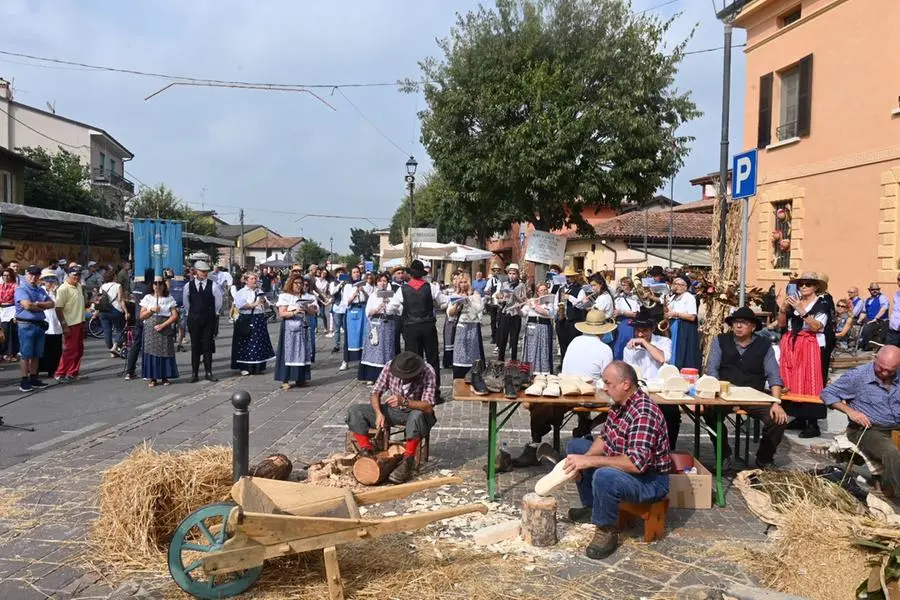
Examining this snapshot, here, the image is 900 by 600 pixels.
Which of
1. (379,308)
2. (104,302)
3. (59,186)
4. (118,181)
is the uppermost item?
(118,181)

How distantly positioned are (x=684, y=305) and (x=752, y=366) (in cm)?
315

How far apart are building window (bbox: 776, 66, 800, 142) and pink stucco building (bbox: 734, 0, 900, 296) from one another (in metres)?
0.03

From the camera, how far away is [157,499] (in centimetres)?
443

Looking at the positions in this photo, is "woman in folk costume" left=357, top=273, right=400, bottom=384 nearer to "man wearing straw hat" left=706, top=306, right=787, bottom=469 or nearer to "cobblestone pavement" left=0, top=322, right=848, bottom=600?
"cobblestone pavement" left=0, top=322, right=848, bottom=600

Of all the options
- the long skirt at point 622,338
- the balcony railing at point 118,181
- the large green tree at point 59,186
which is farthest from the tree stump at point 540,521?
the balcony railing at point 118,181

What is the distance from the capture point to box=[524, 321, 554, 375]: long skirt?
1049cm

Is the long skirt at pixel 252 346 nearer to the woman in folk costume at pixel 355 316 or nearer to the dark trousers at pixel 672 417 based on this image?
the woman in folk costume at pixel 355 316

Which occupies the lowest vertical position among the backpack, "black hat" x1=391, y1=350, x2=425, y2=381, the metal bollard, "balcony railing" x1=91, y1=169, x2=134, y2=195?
the metal bollard

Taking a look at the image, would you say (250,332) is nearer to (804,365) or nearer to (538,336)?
(538,336)

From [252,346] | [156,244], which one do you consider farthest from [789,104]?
[156,244]

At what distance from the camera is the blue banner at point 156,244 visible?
20.1 meters

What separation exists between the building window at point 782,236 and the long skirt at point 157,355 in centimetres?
1489

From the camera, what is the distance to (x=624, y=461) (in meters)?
4.54

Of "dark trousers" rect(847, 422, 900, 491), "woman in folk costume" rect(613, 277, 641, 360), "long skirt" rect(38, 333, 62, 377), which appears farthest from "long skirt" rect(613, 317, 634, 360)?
"long skirt" rect(38, 333, 62, 377)
